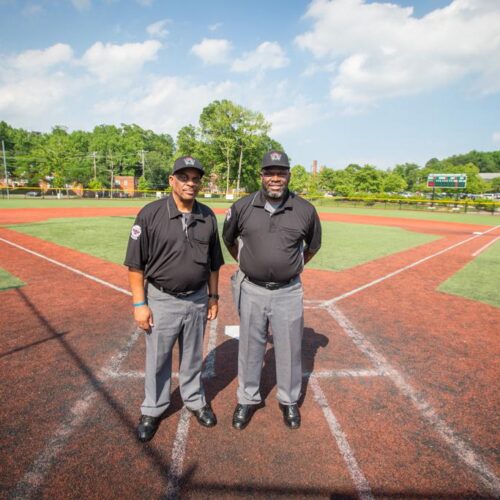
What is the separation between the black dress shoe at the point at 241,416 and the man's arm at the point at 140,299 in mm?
1223

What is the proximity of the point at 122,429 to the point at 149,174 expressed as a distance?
77.7m

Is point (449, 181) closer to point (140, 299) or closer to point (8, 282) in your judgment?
point (8, 282)

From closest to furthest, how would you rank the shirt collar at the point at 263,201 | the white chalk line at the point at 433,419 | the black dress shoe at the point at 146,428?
the white chalk line at the point at 433,419
the black dress shoe at the point at 146,428
the shirt collar at the point at 263,201

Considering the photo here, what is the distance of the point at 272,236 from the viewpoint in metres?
2.93

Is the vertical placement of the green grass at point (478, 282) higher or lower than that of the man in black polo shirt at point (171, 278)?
lower

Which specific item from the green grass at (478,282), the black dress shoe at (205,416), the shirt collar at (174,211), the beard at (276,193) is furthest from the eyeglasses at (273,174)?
the green grass at (478,282)

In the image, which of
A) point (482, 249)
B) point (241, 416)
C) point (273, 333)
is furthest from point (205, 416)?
point (482, 249)

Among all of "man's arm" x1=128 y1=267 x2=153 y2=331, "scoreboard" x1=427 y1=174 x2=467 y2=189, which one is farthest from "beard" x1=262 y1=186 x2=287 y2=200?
"scoreboard" x1=427 y1=174 x2=467 y2=189

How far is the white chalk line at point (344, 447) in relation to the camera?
2486 millimetres

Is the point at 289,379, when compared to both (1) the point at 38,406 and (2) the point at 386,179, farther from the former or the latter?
(2) the point at 386,179

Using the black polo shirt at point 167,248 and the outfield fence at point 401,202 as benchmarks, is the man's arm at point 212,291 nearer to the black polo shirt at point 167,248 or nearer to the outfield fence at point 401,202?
the black polo shirt at point 167,248

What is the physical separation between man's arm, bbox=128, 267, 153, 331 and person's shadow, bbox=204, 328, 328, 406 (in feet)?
4.27

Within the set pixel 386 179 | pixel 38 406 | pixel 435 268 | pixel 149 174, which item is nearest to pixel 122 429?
pixel 38 406

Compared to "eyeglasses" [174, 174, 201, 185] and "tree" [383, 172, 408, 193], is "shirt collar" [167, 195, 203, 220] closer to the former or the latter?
"eyeglasses" [174, 174, 201, 185]
